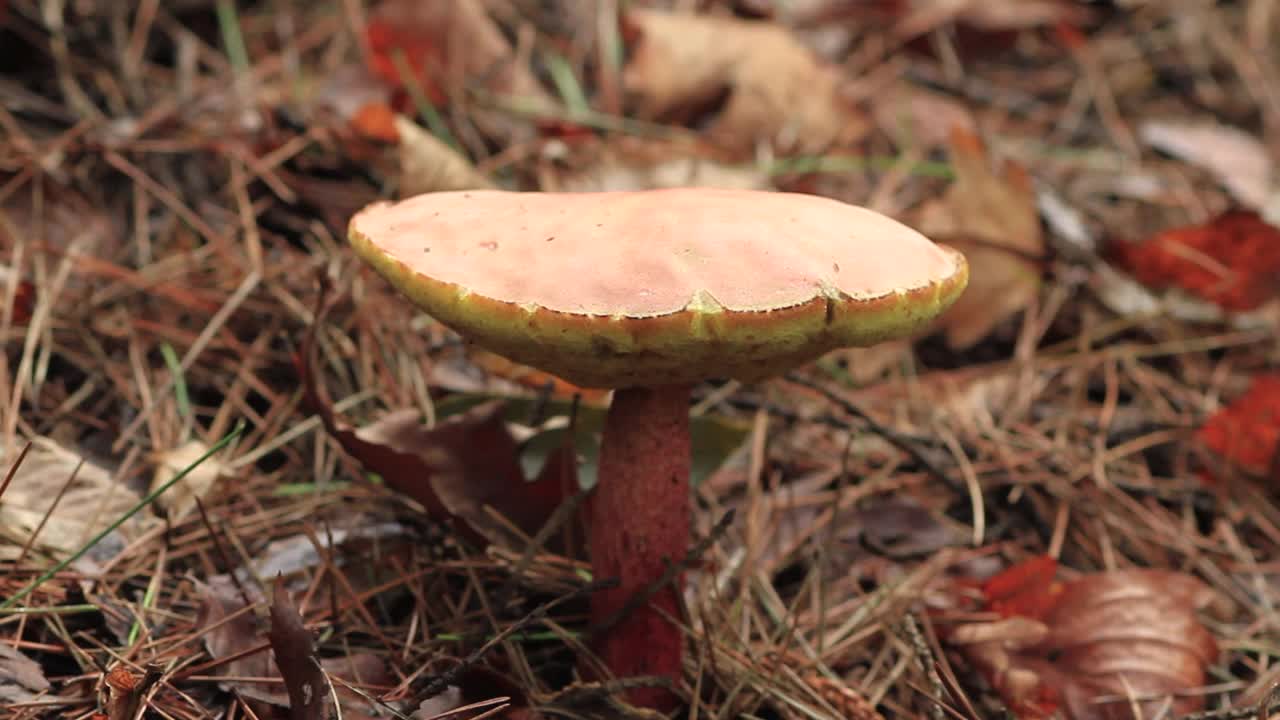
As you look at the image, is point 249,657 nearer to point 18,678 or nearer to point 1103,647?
point 18,678

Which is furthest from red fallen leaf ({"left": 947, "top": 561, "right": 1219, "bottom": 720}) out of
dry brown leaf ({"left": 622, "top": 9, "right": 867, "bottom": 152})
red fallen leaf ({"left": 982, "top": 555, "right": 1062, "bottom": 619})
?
dry brown leaf ({"left": 622, "top": 9, "right": 867, "bottom": 152})

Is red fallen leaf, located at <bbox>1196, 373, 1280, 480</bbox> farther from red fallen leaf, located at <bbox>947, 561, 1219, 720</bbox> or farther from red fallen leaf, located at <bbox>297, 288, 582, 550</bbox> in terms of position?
red fallen leaf, located at <bbox>297, 288, 582, 550</bbox>

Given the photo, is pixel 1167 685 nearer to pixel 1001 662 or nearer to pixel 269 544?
pixel 1001 662

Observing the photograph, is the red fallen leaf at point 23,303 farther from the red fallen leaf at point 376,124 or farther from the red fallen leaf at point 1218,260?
the red fallen leaf at point 1218,260

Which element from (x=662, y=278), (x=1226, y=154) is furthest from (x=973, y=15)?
(x=662, y=278)

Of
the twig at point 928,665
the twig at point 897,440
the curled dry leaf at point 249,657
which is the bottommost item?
the twig at point 897,440

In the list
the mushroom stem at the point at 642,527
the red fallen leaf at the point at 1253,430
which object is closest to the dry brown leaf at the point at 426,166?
the mushroom stem at the point at 642,527

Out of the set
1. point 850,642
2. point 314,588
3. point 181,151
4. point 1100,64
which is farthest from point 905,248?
point 1100,64

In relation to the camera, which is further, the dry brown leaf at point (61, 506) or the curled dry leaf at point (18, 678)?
the dry brown leaf at point (61, 506)
